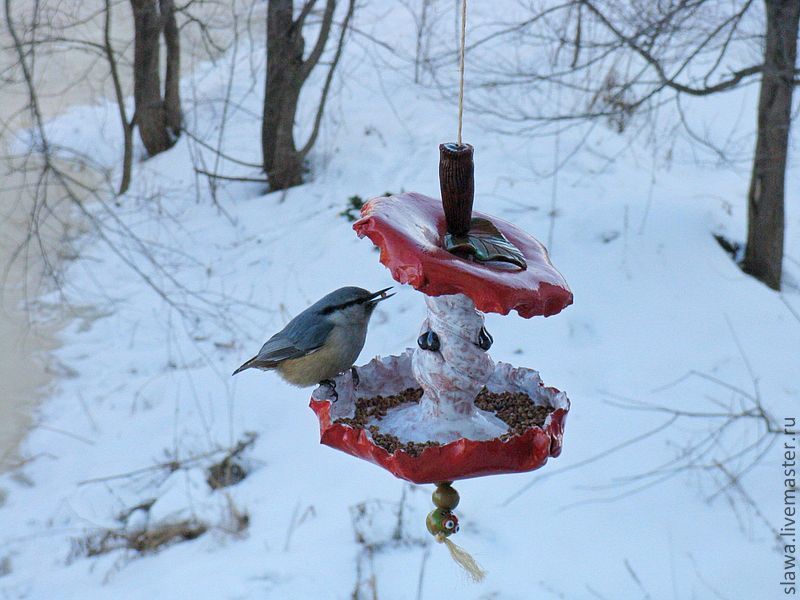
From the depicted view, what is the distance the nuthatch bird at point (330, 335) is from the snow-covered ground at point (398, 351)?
59.4 inches

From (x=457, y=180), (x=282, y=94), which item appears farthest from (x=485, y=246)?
(x=282, y=94)

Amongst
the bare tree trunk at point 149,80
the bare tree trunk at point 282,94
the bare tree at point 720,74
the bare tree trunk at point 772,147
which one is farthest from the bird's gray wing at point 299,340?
the bare tree trunk at point 282,94

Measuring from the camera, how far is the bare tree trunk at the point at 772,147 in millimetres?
4668

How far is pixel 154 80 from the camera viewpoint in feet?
25.4

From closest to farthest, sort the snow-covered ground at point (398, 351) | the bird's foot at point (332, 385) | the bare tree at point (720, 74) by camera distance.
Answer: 1. the bird's foot at point (332, 385)
2. the snow-covered ground at point (398, 351)
3. the bare tree at point (720, 74)

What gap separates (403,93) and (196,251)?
241 cm

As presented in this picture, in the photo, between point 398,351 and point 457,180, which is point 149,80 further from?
point 457,180

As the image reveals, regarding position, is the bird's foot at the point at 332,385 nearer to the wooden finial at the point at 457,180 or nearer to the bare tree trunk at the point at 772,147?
the wooden finial at the point at 457,180

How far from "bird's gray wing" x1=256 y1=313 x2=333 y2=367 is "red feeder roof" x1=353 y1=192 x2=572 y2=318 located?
57cm

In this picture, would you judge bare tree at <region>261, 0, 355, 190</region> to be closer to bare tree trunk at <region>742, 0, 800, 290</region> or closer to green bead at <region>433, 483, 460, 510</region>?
bare tree trunk at <region>742, 0, 800, 290</region>

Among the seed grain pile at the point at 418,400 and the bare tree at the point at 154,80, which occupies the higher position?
the bare tree at the point at 154,80

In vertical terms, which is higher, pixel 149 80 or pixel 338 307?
pixel 149 80

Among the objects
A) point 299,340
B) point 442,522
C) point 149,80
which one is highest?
point 149,80

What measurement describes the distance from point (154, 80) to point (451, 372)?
638 cm
